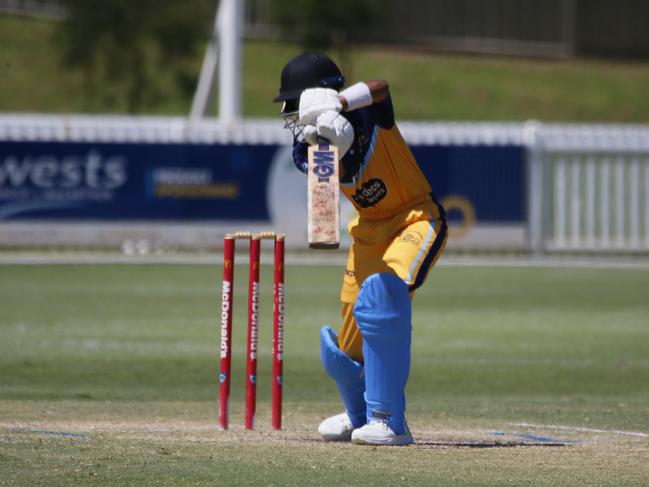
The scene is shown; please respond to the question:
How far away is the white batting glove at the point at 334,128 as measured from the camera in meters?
6.52

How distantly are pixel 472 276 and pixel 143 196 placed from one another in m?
6.05

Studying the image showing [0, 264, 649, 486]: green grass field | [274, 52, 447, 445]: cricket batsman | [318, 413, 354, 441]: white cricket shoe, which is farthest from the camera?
[318, 413, 354, 441]: white cricket shoe

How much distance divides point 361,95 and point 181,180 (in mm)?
16395

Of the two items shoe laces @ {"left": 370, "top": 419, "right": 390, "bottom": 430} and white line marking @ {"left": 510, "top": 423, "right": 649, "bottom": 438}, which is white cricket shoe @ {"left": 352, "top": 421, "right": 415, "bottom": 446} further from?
white line marking @ {"left": 510, "top": 423, "right": 649, "bottom": 438}

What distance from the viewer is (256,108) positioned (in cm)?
4791

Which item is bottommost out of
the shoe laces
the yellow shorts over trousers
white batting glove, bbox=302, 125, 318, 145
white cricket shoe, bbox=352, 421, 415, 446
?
white cricket shoe, bbox=352, 421, 415, 446

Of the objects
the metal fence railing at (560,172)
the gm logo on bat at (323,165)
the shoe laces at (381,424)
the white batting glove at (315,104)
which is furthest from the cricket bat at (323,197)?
the metal fence railing at (560,172)

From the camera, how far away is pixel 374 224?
710 cm

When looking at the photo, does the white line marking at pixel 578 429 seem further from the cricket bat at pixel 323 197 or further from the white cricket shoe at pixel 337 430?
the cricket bat at pixel 323 197

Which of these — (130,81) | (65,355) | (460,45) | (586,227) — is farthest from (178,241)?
(460,45)

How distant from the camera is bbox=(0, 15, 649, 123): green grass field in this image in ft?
156

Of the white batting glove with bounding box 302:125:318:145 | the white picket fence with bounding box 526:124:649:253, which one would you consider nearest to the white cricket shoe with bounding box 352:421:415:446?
the white batting glove with bounding box 302:125:318:145

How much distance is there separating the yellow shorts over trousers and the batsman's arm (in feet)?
2.03

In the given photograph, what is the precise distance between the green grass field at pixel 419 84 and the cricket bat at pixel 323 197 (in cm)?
3837
